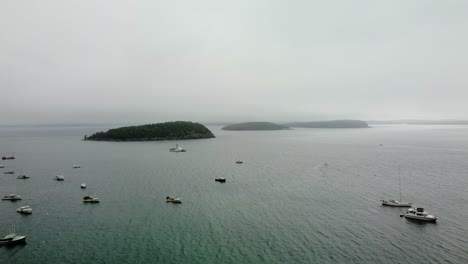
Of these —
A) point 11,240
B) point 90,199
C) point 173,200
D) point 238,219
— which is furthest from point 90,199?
point 238,219

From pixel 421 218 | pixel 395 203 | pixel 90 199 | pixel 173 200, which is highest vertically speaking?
pixel 90 199

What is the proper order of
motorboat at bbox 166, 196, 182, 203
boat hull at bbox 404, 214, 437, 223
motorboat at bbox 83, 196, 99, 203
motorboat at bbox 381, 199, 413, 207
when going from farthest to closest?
motorboat at bbox 166, 196, 182, 203, motorboat at bbox 83, 196, 99, 203, motorboat at bbox 381, 199, 413, 207, boat hull at bbox 404, 214, 437, 223

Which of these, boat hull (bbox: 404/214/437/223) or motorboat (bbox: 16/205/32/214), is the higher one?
motorboat (bbox: 16/205/32/214)

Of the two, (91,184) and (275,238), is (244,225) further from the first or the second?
(91,184)

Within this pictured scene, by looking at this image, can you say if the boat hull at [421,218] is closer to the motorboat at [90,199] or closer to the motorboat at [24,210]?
the motorboat at [90,199]

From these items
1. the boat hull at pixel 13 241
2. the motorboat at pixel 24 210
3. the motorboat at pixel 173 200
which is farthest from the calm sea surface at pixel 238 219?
the motorboat at pixel 173 200

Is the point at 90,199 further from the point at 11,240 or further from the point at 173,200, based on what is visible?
the point at 11,240

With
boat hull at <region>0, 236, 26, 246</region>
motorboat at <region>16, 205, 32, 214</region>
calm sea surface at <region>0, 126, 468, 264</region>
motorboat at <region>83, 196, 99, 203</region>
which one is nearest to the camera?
calm sea surface at <region>0, 126, 468, 264</region>

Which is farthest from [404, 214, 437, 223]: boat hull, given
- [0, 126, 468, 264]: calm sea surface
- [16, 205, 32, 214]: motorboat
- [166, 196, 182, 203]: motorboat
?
[16, 205, 32, 214]: motorboat

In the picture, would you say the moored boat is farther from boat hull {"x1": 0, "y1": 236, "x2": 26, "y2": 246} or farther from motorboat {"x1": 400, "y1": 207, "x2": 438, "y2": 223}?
motorboat {"x1": 400, "y1": 207, "x2": 438, "y2": 223}
